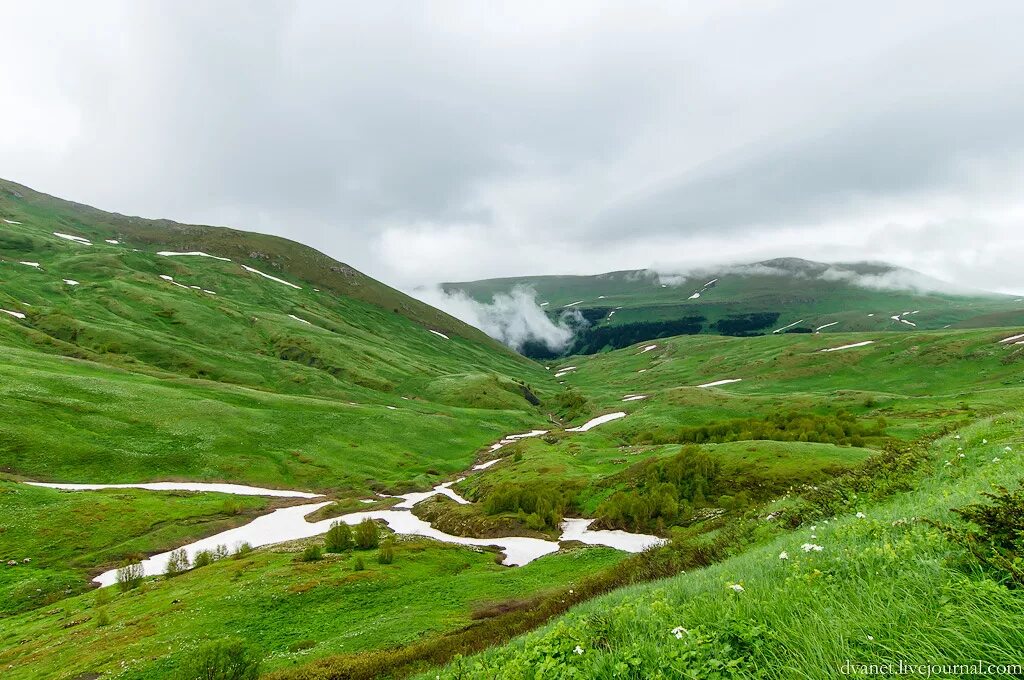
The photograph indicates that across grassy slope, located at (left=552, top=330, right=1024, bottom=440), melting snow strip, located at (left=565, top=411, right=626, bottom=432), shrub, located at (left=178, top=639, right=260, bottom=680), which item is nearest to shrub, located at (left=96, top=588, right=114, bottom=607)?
shrub, located at (left=178, top=639, right=260, bottom=680)

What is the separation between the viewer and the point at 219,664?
17.7m

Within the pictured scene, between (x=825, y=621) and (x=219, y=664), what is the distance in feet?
71.9

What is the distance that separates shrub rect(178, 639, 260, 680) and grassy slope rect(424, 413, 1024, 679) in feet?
47.5

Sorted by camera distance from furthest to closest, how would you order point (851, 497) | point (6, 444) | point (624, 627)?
point (6, 444) → point (851, 497) → point (624, 627)

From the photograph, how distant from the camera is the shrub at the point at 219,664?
1728cm

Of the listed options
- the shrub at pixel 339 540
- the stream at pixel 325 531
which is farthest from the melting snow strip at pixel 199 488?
the shrub at pixel 339 540

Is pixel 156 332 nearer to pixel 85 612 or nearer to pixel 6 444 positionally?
pixel 6 444

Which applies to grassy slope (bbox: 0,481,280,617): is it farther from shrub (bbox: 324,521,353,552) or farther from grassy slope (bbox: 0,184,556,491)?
shrub (bbox: 324,521,353,552)

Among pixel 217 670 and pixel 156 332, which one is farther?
pixel 156 332

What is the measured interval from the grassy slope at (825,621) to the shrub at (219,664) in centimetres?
1447

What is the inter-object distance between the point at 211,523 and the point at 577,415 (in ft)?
425

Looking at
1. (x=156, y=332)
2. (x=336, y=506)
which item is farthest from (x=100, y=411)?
(x=156, y=332)

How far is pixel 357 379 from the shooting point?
176 m

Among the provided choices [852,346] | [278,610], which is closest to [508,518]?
[278,610]
